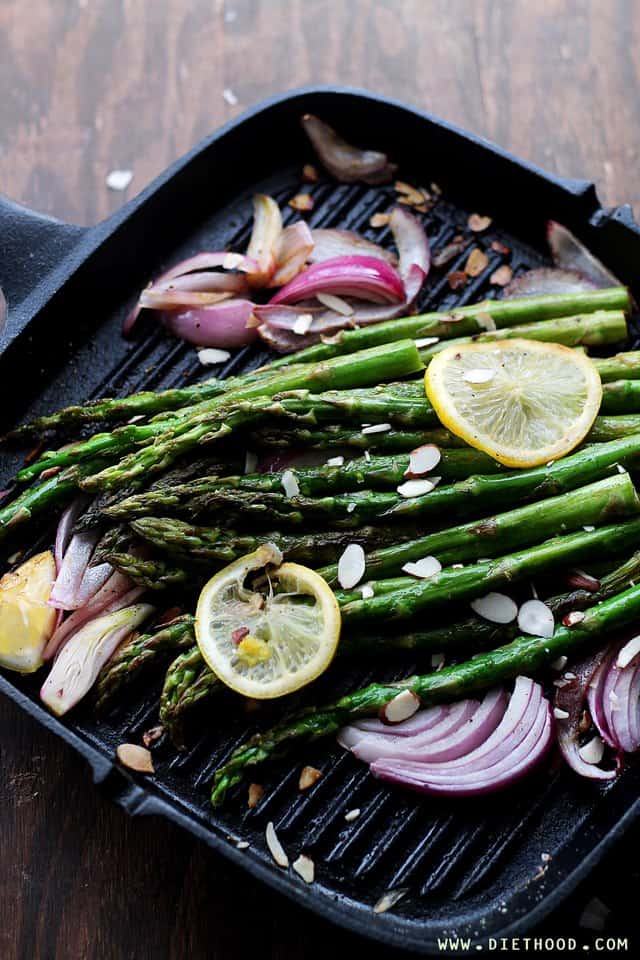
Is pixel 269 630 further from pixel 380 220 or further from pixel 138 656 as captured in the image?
pixel 380 220

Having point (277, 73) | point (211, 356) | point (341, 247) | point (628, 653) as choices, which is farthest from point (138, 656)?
point (277, 73)

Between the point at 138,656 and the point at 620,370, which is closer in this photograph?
the point at 138,656

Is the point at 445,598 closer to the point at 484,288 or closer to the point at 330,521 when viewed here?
the point at 330,521

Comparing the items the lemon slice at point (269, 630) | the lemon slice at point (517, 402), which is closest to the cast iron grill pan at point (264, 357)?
the lemon slice at point (269, 630)

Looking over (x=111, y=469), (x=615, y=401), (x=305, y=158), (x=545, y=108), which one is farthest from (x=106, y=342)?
(x=545, y=108)

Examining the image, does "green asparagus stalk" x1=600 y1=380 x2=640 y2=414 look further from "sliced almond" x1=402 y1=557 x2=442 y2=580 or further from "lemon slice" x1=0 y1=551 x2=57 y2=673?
"lemon slice" x1=0 y1=551 x2=57 y2=673
